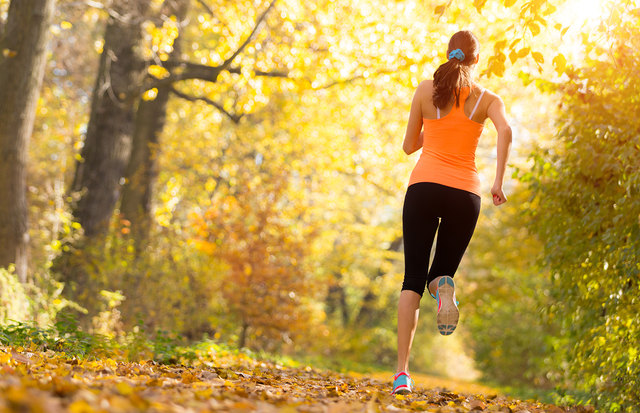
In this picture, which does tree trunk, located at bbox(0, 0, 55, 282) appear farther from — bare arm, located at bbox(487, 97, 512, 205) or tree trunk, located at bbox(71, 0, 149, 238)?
bare arm, located at bbox(487, 97, 512, 205)

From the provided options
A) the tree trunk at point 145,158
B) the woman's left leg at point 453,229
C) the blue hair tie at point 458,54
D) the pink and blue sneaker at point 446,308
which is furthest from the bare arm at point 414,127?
the tree trunk at point 145,158

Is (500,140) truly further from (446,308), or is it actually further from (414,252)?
(446,308)

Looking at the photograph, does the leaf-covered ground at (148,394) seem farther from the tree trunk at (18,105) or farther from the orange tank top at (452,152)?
the tree trunk at (18,105)

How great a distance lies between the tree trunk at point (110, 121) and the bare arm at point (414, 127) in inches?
276

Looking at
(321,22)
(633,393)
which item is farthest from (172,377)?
(321,22)

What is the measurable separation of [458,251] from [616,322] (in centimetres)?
196

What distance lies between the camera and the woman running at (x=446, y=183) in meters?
4.16

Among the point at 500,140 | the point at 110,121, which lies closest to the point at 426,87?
the point at 500,140

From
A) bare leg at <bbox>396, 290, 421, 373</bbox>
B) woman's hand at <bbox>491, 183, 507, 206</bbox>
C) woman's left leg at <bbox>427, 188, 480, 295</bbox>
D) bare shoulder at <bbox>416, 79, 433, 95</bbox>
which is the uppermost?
bare shoulder at <bbox>416, 79, 433, 95</bbox>

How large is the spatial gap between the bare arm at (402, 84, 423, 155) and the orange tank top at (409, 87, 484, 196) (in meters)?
0.14

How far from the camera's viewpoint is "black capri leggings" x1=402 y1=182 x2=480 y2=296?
4168 millimetres

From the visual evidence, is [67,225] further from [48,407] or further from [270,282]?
[48,407]

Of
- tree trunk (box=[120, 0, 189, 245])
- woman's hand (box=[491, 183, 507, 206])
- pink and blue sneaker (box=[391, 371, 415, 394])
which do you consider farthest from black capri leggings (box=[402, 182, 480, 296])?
tree trunk (box=[120, 0, 189, 245])

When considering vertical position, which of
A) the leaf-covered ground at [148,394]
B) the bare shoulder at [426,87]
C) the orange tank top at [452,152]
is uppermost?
the bare shoulder at [426,87]
